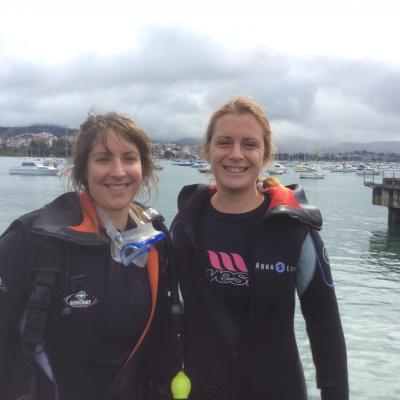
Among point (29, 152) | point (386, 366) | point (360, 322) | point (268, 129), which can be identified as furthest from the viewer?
point (29, 152)

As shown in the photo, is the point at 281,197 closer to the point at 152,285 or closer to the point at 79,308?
the point at 152,285

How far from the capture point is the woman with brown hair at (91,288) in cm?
229

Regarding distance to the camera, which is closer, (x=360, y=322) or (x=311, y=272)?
(x=311, y=272)

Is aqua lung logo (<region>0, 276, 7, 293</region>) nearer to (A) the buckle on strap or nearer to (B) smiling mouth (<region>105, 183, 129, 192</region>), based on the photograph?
(A) the buckle on strap

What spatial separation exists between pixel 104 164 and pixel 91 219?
0.33 meters

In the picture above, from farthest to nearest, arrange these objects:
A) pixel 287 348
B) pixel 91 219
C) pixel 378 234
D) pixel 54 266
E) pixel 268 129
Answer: pixel 378 234 < pixel 268 129 < pixel 287 348 < pixel 91 219 < pixel 54 266

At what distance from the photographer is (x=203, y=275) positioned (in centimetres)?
284

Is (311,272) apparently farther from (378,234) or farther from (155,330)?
(378,234)

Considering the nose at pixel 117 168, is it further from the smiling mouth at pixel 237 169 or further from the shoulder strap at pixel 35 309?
the smiling mouth at pixel 237 169

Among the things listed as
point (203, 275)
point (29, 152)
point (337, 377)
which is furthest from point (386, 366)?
point (29, 152)

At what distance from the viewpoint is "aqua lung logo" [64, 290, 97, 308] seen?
2.38 m

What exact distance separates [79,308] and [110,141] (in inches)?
37.1

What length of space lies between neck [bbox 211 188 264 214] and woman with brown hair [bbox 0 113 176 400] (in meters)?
0.47

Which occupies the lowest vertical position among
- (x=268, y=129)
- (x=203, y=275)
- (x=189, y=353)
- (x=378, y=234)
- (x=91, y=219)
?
(x=378, y=234)
